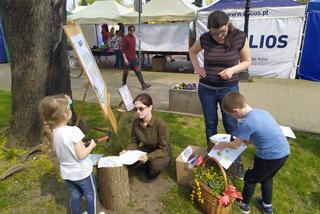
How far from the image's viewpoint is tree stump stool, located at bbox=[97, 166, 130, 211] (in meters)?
2.88

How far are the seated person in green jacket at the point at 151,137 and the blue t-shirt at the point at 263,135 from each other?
3.10 feet

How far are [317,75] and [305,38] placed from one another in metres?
1.22

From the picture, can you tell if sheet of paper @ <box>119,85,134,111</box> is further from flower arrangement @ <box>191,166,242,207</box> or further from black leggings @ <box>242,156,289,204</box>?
black leggings @ <box>242,156,289,204</box>

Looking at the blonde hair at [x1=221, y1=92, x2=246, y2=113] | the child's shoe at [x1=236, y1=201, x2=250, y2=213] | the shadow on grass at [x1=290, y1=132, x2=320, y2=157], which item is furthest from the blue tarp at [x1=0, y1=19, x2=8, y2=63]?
the child's shoe at [x1=236, y1=201, x2=250, y2=213]

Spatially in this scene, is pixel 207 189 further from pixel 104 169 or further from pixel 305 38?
pixel 305 38

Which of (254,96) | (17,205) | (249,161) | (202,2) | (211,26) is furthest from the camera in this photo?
(202,2)

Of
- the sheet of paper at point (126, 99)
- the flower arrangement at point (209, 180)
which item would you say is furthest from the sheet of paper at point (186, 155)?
the sheet of paper at point (126, 99)

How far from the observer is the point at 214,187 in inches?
105

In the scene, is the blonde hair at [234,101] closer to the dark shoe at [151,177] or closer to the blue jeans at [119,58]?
the dark shoe at [151,177]

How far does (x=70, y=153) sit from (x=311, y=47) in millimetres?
8617

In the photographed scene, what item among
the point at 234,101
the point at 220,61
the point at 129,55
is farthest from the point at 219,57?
the point at 129,55

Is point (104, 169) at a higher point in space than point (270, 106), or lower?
higher

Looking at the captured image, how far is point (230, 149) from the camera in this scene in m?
2.77

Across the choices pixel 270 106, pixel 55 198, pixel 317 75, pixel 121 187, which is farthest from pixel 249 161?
pixel 317 75
